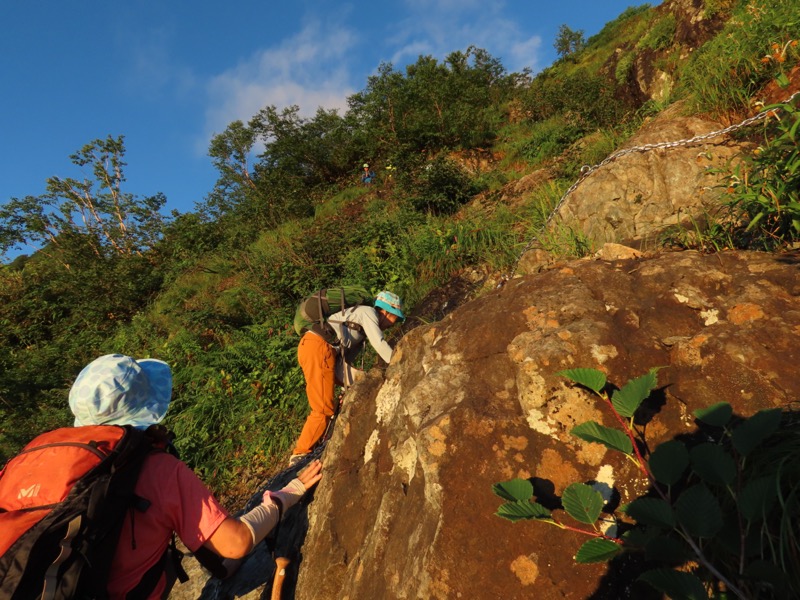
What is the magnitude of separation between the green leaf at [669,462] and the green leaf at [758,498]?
0.11m

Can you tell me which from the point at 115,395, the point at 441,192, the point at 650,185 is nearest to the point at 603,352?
the point at 115,395

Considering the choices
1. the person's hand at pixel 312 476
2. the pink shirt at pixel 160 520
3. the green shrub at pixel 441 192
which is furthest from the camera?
the green shrub at pixel 441 192

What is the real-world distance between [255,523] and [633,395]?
166 centimetres

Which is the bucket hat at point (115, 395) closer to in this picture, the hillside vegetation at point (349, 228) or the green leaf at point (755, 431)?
the green leaf at point (755, 431)

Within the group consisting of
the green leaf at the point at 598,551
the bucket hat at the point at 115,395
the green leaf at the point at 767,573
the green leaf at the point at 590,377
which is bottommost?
the green leaf at the point at 767,573

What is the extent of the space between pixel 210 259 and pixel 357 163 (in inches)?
246

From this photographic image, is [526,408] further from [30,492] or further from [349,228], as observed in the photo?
[349,228]

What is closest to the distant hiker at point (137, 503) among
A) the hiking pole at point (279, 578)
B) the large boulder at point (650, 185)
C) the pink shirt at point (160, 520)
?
→ the pink shirt at point (160, 520)

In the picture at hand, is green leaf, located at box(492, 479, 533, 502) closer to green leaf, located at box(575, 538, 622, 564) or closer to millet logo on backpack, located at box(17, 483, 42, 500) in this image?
green leaf, located at box(575, 538, 622, 564)

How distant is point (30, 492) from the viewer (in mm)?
1381

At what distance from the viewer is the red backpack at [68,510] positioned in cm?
121

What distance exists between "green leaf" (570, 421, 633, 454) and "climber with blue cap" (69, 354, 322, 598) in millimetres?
1360

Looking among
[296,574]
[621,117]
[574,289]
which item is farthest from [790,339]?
[621,117]

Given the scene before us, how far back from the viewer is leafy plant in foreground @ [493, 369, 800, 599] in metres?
0.75
